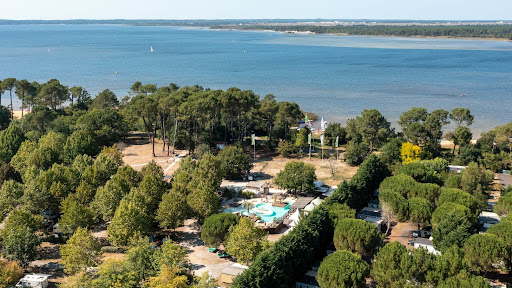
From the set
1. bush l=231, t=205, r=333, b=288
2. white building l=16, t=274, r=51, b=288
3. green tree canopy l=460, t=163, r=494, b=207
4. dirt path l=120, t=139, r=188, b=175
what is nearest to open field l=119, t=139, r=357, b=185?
dirt path l=120, t=139, r=188, b=175

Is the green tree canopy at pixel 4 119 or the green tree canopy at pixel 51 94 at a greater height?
the green tree canopy at pixel 51 94

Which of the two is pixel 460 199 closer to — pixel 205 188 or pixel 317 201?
pixel 317 201

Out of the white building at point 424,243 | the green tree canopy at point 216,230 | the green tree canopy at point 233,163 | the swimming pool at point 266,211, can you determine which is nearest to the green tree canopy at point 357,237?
the white building at point 424,243

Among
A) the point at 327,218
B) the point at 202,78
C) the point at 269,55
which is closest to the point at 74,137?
the point at 327,218

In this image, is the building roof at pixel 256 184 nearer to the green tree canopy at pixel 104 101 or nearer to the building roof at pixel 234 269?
the building roof at pixel 234 269

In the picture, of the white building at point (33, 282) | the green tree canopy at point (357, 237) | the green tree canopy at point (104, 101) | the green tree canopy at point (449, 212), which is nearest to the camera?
the white building at point (33, 282)

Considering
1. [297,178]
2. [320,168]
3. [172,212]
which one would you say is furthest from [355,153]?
[172,212]

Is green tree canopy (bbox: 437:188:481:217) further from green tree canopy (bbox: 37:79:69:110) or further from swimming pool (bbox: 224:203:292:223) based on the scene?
green tree canopy (bbox: 37:79:69:110)
